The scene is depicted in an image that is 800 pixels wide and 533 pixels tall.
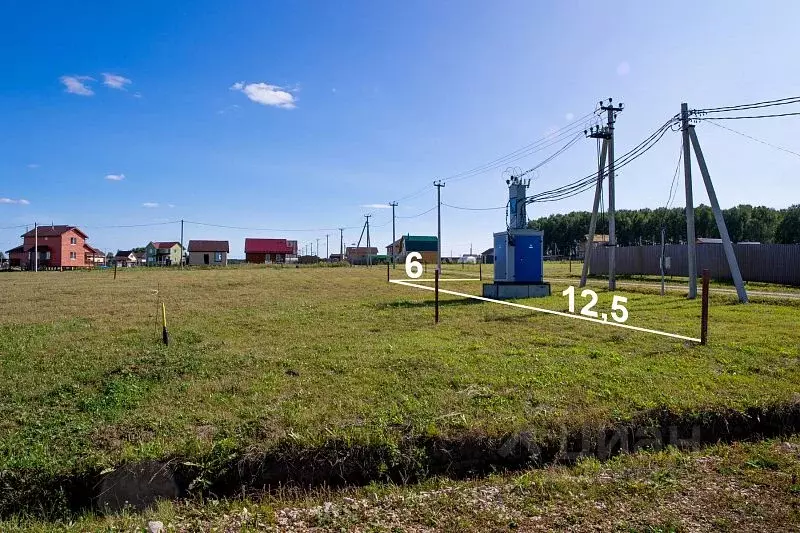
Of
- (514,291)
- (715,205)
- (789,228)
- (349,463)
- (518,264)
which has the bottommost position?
(349,463)

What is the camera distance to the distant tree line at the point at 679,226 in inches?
3253

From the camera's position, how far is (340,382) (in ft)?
22.3

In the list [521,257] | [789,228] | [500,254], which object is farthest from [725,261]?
[789,228]

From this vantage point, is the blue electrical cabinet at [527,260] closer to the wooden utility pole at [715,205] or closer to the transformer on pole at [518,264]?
the transformer on pole at [518,264]

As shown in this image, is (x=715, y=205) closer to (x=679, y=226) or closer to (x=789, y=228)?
(x=789, y=228)

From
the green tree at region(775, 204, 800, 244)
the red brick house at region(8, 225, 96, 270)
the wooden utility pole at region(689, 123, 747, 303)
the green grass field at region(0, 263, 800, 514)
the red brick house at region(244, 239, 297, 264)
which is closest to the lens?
the green grass field at region(0, 263, 800, 514)

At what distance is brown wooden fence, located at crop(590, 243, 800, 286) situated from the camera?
82.3 ft

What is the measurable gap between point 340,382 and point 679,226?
336 feet

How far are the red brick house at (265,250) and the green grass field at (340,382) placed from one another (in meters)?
79.0

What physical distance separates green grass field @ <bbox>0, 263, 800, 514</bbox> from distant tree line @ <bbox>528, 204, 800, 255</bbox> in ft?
226

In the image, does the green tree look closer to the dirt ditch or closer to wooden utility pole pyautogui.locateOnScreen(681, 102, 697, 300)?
wooden utility pole pyautogui.locateOnScreen(681, 102, 697, 300)

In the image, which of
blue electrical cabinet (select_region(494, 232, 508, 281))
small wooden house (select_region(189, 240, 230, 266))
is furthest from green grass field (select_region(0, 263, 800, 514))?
small wooden house (select_region(189, 240, 230, 266))

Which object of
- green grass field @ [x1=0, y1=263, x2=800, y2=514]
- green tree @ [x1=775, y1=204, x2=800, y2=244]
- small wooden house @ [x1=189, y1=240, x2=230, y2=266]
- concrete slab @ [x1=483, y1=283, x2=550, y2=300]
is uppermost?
green tree @ [x1=775, y1=204, x2=800, y2=244]

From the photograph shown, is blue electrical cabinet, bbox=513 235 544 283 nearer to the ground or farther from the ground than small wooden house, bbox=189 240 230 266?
nearer to the ground
